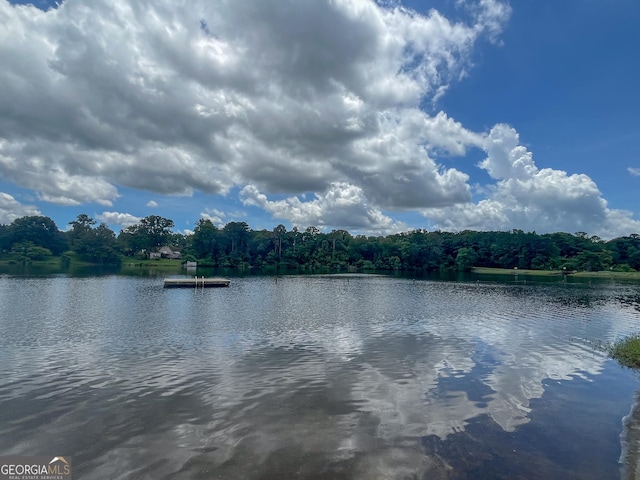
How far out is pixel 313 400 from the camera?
562 inches

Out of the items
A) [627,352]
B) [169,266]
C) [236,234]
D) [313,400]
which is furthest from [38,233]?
[627,352]

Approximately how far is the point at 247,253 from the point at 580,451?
173 meters

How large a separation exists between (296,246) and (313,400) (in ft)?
533

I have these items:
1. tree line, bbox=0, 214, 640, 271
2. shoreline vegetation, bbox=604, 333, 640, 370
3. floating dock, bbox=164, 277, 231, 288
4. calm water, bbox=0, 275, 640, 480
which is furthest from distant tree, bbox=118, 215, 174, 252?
shoreline vegetation, bbox=604, 333, 640, 370

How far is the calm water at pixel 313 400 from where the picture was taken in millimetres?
9828

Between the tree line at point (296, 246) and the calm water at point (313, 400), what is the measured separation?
139 m

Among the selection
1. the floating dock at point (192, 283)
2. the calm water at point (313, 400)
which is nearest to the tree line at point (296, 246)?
the floating dock at point (192, 283)

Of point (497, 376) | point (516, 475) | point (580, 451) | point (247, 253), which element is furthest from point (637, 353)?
point (247, 253)

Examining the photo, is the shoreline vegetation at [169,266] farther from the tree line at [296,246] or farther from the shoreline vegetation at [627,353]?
the shoreline vegetation at [627,353]

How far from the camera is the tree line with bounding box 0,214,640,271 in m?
156

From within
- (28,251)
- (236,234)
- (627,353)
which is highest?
(236,234)

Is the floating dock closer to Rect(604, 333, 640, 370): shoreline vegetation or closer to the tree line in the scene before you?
Rect(604, 333, 640, 370): shoreline vegetation

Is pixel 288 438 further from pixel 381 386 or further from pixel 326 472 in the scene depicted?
pixel 381 386

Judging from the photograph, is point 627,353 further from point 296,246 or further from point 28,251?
point 28,251
